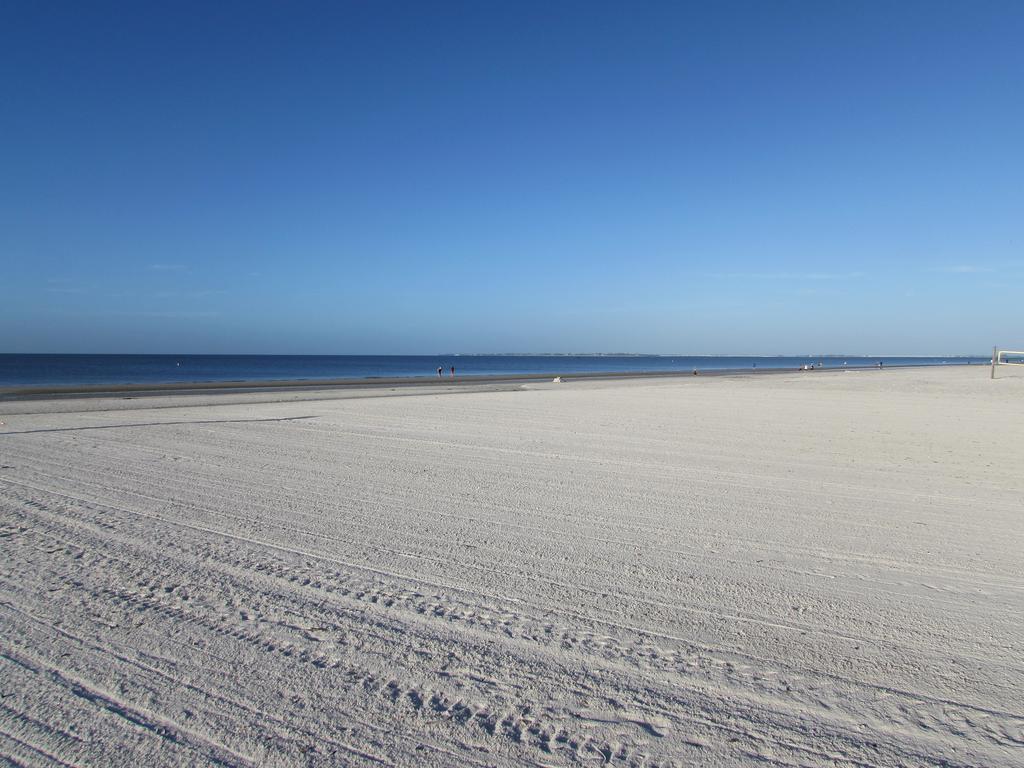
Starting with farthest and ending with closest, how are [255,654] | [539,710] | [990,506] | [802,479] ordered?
[802,479], [990,506], [255,654], [539,710]

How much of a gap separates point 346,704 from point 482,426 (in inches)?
457

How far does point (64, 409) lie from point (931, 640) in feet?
71.1

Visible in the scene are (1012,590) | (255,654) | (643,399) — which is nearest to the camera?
(255,654)

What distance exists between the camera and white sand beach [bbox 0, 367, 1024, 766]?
293cm

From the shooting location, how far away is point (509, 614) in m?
4.18

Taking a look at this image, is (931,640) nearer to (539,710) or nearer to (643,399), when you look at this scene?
(539,710)

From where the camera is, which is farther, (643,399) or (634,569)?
(643,399)

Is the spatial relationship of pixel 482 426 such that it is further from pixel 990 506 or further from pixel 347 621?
pixel 347 621

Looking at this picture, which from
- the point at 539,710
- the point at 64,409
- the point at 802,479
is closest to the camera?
the point at 539,710

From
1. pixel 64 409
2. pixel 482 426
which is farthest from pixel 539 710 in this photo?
pixel 64 409

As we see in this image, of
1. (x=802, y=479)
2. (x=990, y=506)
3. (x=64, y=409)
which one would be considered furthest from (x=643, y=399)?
(x=64, y=409)

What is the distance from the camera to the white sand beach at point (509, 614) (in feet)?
9.60

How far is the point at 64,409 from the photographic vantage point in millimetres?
19062

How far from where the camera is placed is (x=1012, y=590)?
4.62 meters
